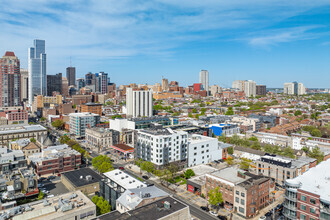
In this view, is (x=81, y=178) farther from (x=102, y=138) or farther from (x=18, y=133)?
(x=18, y=133)

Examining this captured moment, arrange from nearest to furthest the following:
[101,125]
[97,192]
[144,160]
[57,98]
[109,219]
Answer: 1. [109,219]
2. [97,192]
3. [144,160]
4. [101,125]
5. [57,98]

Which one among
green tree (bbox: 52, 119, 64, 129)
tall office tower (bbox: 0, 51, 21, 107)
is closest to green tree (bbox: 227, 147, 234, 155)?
green tree (bbox: 52, 119, 64, 129)

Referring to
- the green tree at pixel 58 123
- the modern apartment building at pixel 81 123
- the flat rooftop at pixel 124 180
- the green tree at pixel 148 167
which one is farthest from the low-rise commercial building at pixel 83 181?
the green tree at pixel 58 123

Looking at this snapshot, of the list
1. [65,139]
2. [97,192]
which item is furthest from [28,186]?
[65,139]

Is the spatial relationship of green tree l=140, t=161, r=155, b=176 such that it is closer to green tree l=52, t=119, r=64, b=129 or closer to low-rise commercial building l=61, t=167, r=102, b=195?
low-rise commercial building l=61, t=167, r=102, b=195

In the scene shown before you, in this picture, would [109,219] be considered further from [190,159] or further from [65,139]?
[65,139]

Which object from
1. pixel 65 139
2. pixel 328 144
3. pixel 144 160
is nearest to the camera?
pixel 144 160

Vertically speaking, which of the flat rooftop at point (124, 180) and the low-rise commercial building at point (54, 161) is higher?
the flat rooftop at point (124, 180)

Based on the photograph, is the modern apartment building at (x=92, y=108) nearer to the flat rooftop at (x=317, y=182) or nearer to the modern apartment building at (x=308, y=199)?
the flat rooftop at (x=317, y=182)
